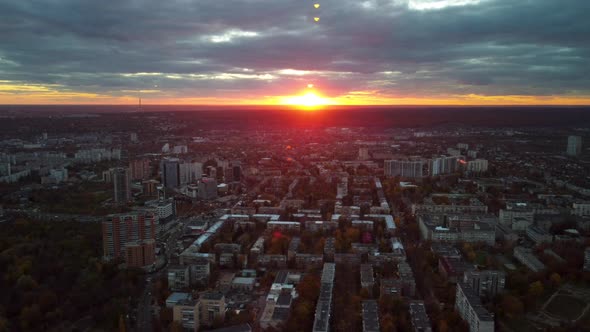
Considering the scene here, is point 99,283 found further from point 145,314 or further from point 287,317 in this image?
point 287,317

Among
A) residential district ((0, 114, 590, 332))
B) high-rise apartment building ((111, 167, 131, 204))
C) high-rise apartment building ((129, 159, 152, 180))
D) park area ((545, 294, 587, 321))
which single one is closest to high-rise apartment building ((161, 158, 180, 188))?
A: residential district ((0, 114, 590, 332))

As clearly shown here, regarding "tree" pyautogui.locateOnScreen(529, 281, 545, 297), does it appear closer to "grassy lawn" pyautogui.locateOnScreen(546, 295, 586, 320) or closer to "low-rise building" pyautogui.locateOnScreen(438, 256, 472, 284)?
"grassy lawn" pyautogui.locateOnScreen(546, 295, 586, 320)

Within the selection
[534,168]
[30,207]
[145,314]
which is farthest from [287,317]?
[534,168]

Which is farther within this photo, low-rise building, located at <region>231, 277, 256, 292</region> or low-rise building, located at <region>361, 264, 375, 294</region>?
low-rise building, located at <region>231, 277, 256, 292</region>

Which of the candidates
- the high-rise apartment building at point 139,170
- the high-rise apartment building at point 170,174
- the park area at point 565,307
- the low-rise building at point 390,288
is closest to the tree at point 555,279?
the park area at point 565,307

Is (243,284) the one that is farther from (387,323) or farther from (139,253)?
(387,323)

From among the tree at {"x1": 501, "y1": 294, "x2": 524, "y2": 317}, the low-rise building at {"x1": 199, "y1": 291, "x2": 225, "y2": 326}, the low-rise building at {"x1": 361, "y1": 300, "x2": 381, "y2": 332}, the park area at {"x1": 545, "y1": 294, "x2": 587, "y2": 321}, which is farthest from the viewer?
the park area at {"x1": 545, "y1": 294, "x2": 587, "y2": 321}

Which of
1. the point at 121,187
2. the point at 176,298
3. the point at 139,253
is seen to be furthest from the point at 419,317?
the point at 121,187

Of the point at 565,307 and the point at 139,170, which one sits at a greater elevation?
the point at 139,170

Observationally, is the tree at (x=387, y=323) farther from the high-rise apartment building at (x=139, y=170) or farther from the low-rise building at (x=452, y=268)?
the high-rise apartment building at (x=139, y=170)
